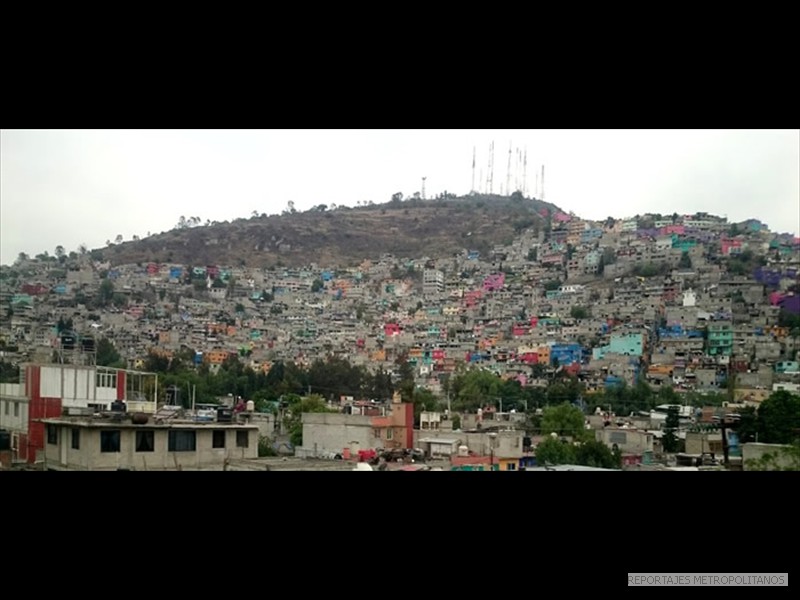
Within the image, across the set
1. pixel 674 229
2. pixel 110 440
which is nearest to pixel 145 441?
pixel 110 440

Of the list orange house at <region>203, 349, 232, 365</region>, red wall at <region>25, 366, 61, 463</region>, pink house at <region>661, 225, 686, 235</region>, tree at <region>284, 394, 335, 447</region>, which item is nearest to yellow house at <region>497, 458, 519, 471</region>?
tree at <region>284, 394, 335, 447</region>

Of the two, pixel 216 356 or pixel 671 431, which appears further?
pixel 216 356

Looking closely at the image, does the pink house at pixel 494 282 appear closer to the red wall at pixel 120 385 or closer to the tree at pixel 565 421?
the tree at pixel 565 421

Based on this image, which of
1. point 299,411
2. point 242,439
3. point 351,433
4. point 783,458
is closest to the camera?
point 783,458

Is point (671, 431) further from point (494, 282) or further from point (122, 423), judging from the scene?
point (494, 282)
